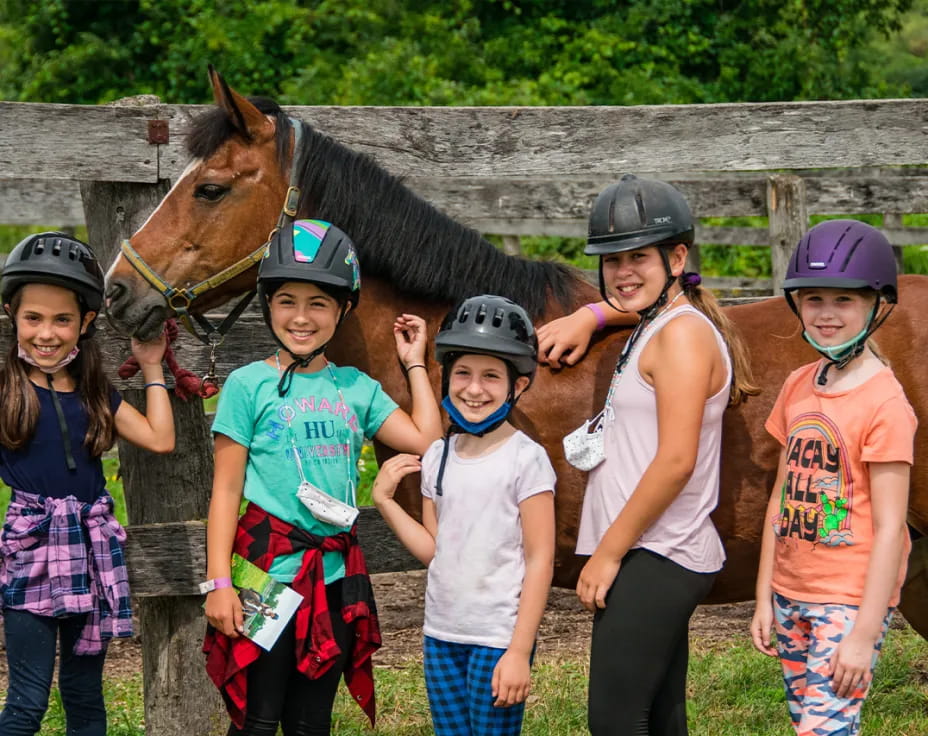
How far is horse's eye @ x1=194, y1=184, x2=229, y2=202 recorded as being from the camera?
3602 millimetres

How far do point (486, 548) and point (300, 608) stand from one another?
554 millimetres

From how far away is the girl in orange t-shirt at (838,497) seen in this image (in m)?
2.78

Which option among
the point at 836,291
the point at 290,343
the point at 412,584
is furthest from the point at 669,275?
the point at 412,584

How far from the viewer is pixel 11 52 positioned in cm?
2109

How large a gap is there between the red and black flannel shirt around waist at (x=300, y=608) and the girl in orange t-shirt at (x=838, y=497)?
1.10 m

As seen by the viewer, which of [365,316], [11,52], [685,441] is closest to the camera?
[685,441]

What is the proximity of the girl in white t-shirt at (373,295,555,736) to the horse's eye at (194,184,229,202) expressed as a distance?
101cm

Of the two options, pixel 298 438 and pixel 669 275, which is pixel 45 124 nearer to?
pixel 298 438

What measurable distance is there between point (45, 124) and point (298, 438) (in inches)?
64.8

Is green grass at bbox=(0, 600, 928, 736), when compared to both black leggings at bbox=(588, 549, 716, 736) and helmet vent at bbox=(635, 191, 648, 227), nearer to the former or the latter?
black leggings at bbox=(588, 549, 716, 736)

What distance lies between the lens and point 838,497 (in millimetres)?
2871

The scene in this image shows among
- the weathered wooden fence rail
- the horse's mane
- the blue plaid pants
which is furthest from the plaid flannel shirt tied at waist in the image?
the weathered wooden fence rail

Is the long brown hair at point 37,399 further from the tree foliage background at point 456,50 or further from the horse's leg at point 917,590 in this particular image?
the tree foliage background at point 456,50

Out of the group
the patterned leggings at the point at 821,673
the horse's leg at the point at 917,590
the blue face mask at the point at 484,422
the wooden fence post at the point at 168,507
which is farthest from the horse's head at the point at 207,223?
the horse's leg at the point at 917,590
